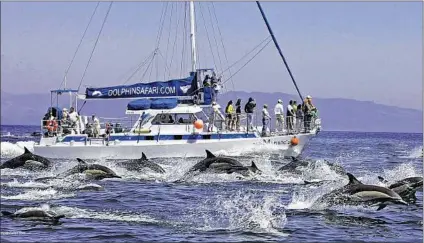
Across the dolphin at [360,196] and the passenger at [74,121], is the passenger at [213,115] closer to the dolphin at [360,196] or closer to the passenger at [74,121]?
the passenger at [74,121]

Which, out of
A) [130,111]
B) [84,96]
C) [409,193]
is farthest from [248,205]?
[84,96]

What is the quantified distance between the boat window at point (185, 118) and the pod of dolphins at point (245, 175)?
30.2ft

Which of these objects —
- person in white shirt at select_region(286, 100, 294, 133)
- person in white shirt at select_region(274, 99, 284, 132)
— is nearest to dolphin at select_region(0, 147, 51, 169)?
person in white shirt at select_region(274, 99, 284, 132)

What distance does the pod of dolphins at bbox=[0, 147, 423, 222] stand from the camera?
637 inches

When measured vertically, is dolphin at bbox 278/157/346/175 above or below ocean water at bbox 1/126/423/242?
above

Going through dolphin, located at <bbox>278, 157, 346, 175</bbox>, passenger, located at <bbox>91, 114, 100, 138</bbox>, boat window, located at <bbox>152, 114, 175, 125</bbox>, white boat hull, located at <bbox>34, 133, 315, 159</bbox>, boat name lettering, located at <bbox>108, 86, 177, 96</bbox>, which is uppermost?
boat name lettering, located at <bbox>108, 86, 177, 96</bbox>

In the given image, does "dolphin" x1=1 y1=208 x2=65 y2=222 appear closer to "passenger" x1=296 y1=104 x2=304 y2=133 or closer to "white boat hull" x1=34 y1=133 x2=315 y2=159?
"white boat hull" x1=34 y1=133 x2=315 y2=159

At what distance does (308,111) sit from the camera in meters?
36.8

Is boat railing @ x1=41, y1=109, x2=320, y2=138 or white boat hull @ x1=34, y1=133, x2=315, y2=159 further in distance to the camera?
boat railing @ x1=41, y1=109, x2=320, y2=138

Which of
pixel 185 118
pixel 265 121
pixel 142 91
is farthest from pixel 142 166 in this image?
pixel 142 91

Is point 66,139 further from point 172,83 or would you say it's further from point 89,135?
point 172,83

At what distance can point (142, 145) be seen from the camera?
34.2 metres

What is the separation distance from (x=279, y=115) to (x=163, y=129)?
5.98 m

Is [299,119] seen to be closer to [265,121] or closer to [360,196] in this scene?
[265,121]
